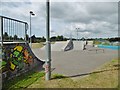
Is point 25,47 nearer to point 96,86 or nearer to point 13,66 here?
point 13,66

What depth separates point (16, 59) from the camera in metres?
7.63

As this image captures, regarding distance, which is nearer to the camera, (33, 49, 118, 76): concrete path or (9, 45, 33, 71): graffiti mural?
(9, 45, 33, 71): graffiti mural

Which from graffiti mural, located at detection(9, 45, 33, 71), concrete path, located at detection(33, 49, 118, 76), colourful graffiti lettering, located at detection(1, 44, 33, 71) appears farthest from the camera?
concrete path, located at detection(33, 49, 118, 76)

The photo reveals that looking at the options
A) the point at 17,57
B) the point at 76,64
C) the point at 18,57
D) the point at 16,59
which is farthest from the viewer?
the point at 76,64

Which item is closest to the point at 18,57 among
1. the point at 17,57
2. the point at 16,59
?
the point at 17,57

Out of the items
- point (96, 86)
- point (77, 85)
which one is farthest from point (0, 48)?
point (96, 86)

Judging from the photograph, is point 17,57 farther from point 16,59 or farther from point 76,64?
point 76,64

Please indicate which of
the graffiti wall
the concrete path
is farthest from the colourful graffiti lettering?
the concrete path

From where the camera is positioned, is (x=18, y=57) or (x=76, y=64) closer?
(x=18, y=57)

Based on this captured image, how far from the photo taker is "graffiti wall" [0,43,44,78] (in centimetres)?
668

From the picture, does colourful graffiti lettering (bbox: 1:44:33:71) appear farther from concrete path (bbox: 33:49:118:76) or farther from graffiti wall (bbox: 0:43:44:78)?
concrete path (bbox: 33:49:118:76)

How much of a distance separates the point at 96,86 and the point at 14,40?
4703mm

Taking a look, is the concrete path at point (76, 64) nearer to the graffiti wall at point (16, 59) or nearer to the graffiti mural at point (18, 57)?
the graffiti wall at point (16, 59)

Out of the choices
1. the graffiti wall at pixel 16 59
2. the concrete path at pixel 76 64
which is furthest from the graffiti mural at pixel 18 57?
the concrete path at pixel 76 64
